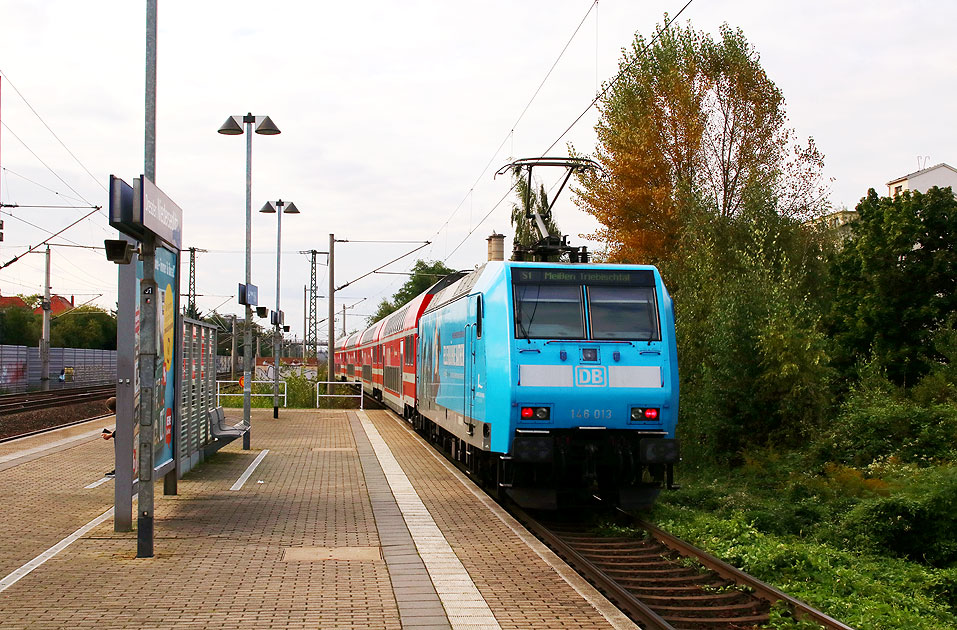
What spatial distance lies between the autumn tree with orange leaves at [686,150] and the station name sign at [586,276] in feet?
44.8

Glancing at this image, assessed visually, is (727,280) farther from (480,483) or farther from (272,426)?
(272,426)

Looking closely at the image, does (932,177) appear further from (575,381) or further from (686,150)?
(575,381)

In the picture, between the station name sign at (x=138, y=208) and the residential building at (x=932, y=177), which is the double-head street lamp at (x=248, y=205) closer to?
the station name sign at (x=138, y=208)

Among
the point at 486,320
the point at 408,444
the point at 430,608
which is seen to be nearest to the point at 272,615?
the point at 430,608

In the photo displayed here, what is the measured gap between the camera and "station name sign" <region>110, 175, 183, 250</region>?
9.10m

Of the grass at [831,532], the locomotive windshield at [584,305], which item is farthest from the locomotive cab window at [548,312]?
the grass at [831,532]

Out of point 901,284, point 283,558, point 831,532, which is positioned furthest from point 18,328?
point 831,532

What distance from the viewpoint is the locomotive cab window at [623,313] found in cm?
1198

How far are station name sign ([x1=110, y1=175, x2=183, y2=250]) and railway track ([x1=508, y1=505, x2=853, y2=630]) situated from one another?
527 cm

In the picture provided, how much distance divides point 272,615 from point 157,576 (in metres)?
1.75

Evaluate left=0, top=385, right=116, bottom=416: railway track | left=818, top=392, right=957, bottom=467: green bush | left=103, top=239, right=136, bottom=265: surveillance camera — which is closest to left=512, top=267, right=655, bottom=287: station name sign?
left=103, top=239, right=136, bottom=265: surveillance camera

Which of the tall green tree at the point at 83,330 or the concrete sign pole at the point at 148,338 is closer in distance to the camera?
the concrete sign pole at the point at 148,338

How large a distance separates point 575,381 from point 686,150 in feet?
53.7

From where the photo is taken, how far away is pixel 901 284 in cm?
2683
